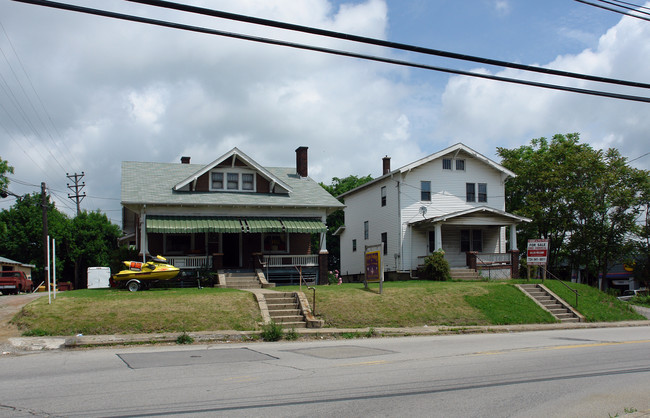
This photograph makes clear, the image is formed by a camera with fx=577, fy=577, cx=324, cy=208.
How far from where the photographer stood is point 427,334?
18203 mm

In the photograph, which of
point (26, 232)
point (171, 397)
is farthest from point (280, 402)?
point (26, 232)

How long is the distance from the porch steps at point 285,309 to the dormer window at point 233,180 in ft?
35.5

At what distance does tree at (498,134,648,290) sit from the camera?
4019 cm

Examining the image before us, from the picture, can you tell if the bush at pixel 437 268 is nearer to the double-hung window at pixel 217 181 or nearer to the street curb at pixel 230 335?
the street curb at pixel 230 335

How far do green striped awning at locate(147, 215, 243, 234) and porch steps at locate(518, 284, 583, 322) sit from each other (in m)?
13.5

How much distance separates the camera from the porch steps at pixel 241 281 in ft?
86.5

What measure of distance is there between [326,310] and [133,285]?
847 centimetres

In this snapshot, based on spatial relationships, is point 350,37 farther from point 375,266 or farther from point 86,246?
point 86,246

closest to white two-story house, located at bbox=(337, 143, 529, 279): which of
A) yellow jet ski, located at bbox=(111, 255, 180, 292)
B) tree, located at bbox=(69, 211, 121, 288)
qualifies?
yellow jet ski, located at bbox=(111, 255, 180, 292)

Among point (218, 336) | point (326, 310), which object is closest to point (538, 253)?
point (326, 310)

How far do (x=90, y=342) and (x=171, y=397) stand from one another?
7722mm

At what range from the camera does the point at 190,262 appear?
1096 inches

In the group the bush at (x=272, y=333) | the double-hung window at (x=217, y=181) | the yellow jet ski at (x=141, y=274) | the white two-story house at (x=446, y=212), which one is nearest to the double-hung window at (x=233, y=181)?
the double-hung window at (x=217, y=181)

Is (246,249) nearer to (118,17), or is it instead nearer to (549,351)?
(549,351)
